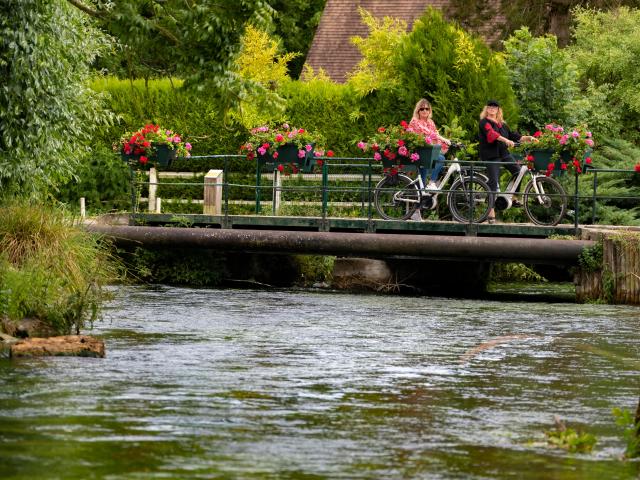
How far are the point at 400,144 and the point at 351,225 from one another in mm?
1370

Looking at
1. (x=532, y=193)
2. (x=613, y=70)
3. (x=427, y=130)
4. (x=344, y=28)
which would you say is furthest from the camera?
(x=344, y=28)

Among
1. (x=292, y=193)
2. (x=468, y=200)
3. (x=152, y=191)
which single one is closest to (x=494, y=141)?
(x=468, y=200)

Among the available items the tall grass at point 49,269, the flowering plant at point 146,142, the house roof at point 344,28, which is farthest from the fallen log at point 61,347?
the house roof at point 344,28

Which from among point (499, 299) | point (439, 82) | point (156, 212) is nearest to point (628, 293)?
point (499, 299)

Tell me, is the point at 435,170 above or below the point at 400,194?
above

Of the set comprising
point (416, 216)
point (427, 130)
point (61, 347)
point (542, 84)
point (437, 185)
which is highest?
point (542, 84)

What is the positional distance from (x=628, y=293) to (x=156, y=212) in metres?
7.41

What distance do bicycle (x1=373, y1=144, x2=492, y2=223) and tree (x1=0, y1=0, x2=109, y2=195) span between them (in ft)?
13.9

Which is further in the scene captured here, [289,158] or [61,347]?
[289,158]

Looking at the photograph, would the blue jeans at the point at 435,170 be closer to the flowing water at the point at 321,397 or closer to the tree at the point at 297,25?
the flowing water at the point at 321,397

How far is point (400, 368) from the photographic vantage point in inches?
470

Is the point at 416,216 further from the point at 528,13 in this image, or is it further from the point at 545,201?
the point at 528,13

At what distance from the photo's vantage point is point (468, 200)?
19828mm

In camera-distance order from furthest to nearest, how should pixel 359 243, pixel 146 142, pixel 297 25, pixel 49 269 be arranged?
pixel 297 25, pixel 146 142, pixel 359 243, pixel 49 269
